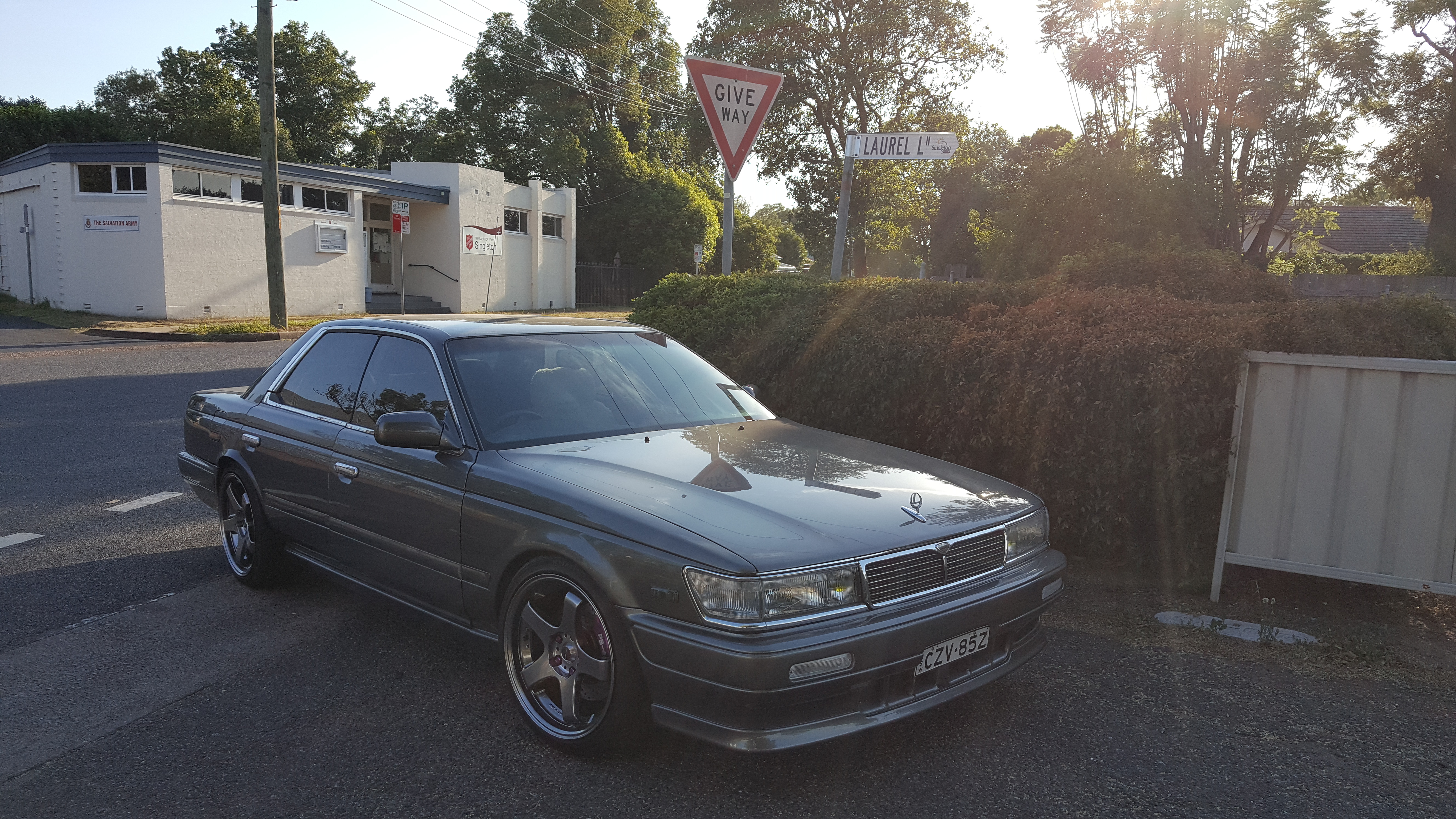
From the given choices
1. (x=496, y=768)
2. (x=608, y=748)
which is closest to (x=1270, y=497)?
(x=608, y=748)

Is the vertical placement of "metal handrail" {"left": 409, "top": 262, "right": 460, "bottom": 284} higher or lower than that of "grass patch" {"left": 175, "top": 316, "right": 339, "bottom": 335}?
higher

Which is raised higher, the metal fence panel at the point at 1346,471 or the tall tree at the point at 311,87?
the tall tree at the point at 311,87

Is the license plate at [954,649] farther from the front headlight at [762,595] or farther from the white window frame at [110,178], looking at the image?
the white window frame at [110,178]

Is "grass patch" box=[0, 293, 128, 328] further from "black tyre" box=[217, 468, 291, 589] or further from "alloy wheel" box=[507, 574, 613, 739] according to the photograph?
"alloy wheel" box=[507, 574, 613, 739]

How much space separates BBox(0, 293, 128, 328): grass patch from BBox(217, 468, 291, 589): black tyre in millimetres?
19172

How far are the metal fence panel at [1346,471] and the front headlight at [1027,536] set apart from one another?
1.57 m

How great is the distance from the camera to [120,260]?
23031 mm

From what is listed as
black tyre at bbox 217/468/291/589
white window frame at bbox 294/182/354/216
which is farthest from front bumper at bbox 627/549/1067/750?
white window frame at bbox 294/182/354/216

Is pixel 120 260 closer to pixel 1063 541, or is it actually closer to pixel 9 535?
pixel 9 535

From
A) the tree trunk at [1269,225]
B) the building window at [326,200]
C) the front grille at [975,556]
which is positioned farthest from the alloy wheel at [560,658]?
the building window at [326,200]

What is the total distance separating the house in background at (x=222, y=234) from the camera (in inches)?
898

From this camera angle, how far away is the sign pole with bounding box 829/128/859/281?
7.80 meters

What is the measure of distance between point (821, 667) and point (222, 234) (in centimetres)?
2522

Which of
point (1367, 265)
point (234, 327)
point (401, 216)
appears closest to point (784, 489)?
point (234, 327)
